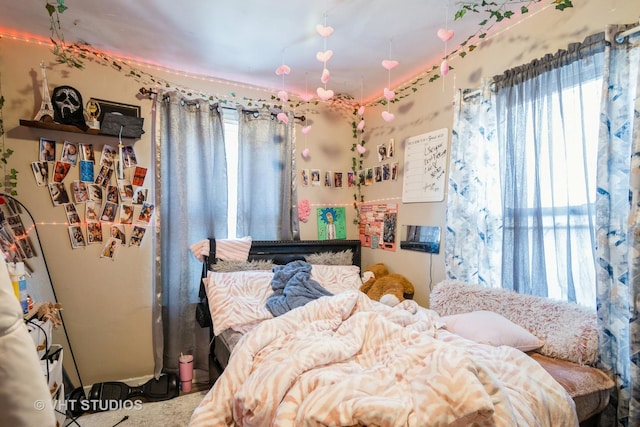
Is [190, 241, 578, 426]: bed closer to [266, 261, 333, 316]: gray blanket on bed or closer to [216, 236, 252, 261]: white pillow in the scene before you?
[266, 261, 333, 316]: gray blanket on bed

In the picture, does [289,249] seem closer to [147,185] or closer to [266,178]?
[266,178]

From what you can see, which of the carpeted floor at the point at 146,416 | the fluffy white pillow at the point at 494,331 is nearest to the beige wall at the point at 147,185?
the carpeted floor at the point at 146,416

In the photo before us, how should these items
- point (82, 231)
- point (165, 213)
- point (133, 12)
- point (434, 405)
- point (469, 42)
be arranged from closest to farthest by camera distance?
point (434, 405) < point (133, 12) < point (469, 42) < point (82, 231) < point (165, 213)

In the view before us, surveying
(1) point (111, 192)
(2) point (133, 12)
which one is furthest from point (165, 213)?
(2) point (133, 12)

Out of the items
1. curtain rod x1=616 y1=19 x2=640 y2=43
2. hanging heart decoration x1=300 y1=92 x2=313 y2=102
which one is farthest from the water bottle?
curtain rod x1=616 y1=19 x2=640 y2=43

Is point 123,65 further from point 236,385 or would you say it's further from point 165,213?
point 236,385

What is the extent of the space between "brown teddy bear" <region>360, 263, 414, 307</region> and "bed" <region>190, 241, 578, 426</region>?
0.62m

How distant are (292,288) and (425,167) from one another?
139 centimetres

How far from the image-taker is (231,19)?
1.99 m

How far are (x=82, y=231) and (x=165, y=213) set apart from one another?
1.86 ft

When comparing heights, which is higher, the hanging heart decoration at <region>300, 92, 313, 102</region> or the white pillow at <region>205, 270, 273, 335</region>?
the hanging heart decoration at <region>300, 92, 313, 102</region>

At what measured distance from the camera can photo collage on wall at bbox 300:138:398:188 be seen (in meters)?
2.95

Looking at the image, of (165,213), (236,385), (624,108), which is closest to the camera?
(236,385)

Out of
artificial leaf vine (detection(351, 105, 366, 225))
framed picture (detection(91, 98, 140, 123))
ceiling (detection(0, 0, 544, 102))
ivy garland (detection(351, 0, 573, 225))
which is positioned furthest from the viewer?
artificial leaf vine (detection(351, 105, 366, 225))
